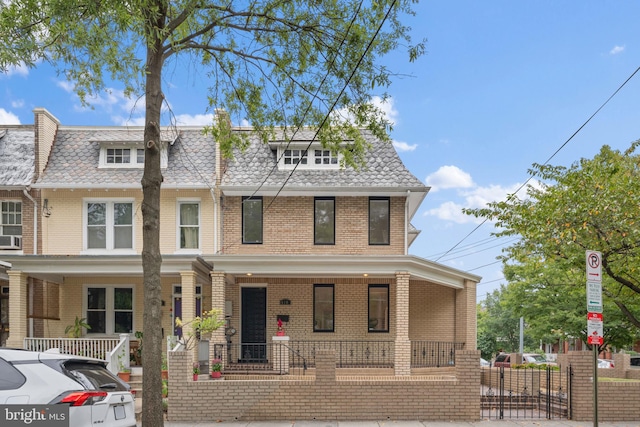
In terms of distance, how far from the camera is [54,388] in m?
6.69

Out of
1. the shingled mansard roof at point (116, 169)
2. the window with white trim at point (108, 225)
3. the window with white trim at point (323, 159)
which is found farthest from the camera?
the window with white trim at point (323, 159)

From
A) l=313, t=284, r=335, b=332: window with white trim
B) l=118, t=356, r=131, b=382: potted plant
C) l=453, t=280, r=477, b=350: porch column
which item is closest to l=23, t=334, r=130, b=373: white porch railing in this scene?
l=118, t=356, r=131, b=382: potted plant

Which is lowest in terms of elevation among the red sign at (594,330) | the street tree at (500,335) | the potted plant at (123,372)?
the street tree at (500,335)

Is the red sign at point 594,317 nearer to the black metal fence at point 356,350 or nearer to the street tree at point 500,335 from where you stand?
the black metal fence at point 356,350

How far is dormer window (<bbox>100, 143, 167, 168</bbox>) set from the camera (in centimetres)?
1975

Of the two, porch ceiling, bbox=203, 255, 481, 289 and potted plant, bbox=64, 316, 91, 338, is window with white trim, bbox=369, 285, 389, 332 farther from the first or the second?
potted plant, bbox=64, 316, 91, 338

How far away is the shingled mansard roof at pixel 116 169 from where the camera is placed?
62.5 feet

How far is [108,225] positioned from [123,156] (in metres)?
2.39

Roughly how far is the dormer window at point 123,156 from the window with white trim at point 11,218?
313 cm

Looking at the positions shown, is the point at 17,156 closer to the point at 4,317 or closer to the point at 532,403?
the point at 4,317

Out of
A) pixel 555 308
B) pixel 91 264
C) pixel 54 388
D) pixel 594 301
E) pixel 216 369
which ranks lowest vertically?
pixel 216 369

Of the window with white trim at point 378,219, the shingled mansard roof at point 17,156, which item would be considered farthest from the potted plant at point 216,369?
the shingled mansard roof at point 17,156

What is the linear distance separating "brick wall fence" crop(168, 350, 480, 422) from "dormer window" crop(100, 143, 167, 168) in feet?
29.8

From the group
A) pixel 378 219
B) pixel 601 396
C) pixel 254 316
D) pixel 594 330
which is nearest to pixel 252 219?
pixel 254 316
